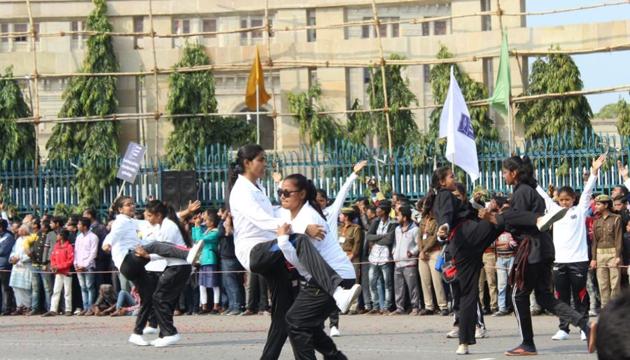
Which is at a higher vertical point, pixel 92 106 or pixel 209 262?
pixel 92 106

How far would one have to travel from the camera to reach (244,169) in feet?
33.2

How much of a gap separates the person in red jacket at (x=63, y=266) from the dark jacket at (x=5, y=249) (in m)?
1.17

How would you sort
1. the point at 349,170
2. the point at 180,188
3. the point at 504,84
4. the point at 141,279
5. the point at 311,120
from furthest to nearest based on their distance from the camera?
the point at 311,120 < the point at 180,188 < the point at 349,170 < the point at 504,84 < the point at 141,279

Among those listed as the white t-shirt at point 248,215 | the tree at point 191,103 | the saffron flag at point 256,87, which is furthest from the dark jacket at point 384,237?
the tree at point 191,103

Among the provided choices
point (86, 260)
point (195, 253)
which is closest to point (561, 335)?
point (195, 253)

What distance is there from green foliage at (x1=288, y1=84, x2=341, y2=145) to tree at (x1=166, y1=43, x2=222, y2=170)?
1.97 m

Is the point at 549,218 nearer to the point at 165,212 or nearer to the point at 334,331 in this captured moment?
the point at 334,331

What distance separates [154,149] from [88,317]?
37.3 ft

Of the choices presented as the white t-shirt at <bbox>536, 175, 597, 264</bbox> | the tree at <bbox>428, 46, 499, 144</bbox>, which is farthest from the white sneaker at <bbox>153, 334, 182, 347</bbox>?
the tree at <bbox>428, 46, 499, 144</bbox>

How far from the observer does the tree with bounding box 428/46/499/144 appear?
1148 inches

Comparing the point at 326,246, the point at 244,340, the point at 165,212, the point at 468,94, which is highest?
the point at 468,94

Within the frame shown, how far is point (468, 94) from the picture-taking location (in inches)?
1141

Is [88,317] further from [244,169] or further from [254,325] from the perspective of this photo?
[244,169]

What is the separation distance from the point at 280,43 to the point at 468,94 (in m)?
4.52
